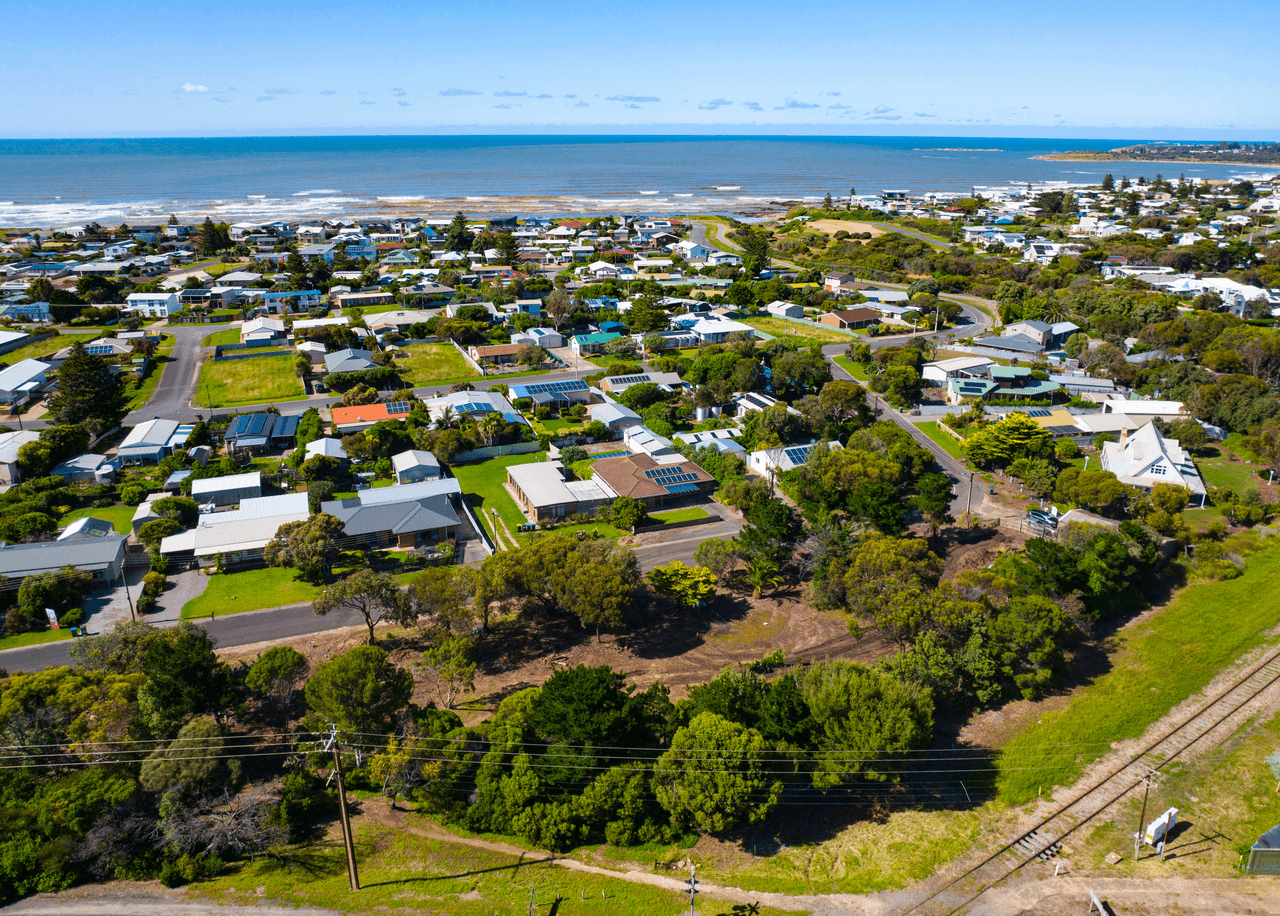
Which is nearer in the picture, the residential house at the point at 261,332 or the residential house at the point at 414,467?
the residential house at the point at 414,467

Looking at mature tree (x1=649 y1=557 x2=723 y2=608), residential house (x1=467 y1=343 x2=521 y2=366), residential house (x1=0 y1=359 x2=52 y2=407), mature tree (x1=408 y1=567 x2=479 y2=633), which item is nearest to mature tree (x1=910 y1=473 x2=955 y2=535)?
mature tree (x1=649 y1=557 x2=723 y2=608)

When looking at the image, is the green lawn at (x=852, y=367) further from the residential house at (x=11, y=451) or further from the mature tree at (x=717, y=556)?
the residential house at (x=11, y=451)

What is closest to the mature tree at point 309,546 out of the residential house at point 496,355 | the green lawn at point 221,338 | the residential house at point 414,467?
the residential house at point 414,467

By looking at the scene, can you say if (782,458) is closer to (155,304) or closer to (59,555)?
(59,555)

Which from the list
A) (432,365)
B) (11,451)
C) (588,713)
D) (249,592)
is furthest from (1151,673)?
(11,451)

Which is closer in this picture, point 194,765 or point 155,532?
point 194,765

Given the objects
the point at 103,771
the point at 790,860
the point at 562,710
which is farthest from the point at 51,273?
the point at 790,860
